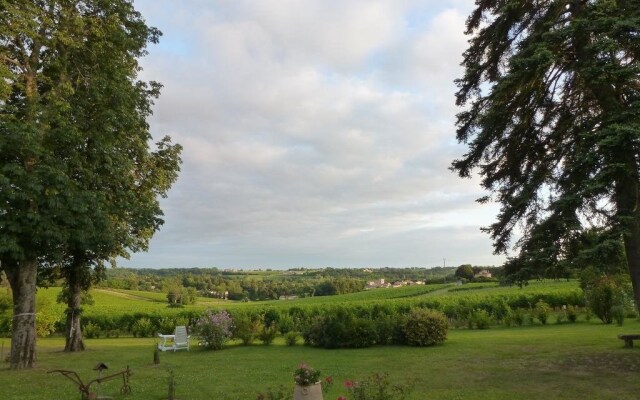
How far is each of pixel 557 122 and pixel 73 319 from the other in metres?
20.6

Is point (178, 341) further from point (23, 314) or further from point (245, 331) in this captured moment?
point (23, 314)

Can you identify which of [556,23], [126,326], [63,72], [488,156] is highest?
[63,72]

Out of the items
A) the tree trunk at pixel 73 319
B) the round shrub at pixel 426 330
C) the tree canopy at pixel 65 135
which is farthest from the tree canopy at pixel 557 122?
the tree trunk at pixel 73 319

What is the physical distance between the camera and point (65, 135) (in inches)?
570

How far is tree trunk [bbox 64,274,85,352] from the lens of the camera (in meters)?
20.4

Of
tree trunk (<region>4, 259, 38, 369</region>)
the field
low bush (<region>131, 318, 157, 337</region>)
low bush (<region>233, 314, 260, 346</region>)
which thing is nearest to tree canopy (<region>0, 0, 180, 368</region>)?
tree trunk (<region>4, 259, 38, 369</region>)

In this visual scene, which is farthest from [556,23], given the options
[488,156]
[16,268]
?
[16,268]

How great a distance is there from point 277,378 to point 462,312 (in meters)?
20.0

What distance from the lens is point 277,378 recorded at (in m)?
11.7

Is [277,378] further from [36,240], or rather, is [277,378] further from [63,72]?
[63,72]

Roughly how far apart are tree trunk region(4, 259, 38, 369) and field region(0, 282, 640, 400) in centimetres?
61

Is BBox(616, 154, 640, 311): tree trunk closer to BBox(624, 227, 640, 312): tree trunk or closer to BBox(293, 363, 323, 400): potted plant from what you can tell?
BBox(624, 227, 640, 312): tree trunk

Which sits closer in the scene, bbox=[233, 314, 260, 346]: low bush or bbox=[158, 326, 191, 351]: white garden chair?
bbox=[158, 326, 191, 351]: white garden chair

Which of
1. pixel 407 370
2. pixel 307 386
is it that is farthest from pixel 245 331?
pixel 307 386
